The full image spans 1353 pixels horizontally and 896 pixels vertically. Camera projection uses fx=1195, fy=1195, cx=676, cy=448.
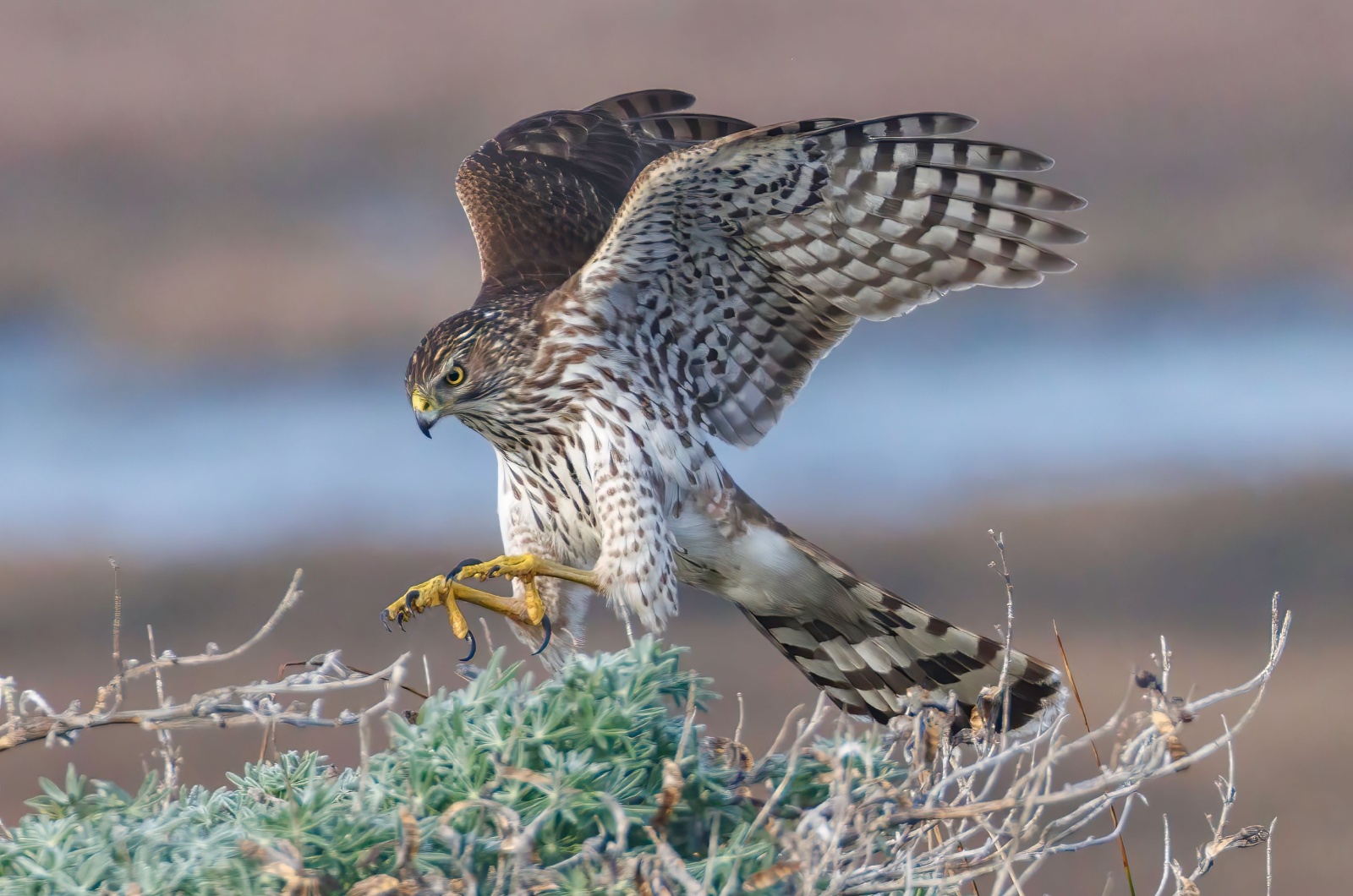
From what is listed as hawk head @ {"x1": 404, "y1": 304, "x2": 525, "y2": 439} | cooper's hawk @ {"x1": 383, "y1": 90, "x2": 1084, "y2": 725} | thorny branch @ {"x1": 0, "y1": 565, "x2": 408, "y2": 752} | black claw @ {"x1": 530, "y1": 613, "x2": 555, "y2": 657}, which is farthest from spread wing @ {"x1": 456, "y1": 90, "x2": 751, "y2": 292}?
thorny branch @ {"x1": 0, "y1": 565, "x2": 408, "y2": 752}

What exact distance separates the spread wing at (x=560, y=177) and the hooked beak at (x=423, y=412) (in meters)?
0.49

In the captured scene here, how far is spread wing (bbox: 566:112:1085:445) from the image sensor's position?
103 inches

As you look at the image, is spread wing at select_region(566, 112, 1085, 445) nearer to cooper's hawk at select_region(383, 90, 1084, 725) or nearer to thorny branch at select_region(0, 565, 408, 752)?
cooper's hawk at select_region(383, 90, 1084, 725)

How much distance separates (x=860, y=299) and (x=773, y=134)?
59 centimetres

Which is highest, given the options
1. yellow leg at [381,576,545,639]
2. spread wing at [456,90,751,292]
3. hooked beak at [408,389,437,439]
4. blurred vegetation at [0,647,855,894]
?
spread wing at [456,90,751,292]

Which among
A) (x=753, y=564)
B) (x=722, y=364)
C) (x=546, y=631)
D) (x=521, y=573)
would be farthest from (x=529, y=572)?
(x=722, y=364)

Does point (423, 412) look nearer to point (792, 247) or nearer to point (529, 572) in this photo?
point (529, 572)

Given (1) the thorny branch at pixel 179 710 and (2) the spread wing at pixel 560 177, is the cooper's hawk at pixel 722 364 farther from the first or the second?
(1) the thorny branch at pixel 179 710

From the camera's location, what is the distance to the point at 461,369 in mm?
2826

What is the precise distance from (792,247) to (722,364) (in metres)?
0.38

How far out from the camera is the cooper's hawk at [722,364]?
265 cm

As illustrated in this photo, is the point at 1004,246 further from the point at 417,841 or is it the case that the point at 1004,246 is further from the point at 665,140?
the point at 417,841

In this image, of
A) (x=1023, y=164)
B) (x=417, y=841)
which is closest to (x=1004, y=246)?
(x=1023, y=164)

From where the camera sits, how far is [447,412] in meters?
2.88
